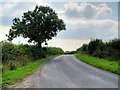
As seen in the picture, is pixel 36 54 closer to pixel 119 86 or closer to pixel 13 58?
pixel 13 58

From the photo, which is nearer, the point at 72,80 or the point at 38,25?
the point at 72,80

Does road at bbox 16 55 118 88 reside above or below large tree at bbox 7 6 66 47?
below

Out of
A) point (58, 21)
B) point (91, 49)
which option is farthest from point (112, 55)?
point (58, 21)

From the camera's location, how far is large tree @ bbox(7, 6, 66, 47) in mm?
58469

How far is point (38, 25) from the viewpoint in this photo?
2338 inches

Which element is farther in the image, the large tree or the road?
the large tree

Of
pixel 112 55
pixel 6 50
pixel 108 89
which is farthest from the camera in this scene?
pixel 112 55

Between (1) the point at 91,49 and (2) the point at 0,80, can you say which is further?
(1) the point at 91,49

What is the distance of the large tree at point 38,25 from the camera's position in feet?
192

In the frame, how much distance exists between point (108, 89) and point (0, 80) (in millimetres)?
8300

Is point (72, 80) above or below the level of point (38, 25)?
below

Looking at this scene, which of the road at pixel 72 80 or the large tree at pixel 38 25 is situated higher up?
the large tree at pixel 38 25

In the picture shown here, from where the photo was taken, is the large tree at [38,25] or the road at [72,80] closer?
the road at [72,80]

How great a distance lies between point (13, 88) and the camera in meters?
17.4
